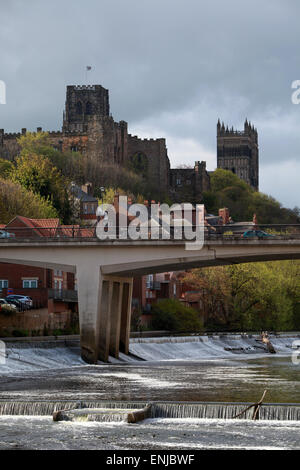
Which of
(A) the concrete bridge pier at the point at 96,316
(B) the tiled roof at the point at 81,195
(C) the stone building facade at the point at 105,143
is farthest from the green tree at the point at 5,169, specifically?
(A) the concrete bridge pier at the point at 96,316

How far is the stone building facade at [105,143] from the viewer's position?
148m

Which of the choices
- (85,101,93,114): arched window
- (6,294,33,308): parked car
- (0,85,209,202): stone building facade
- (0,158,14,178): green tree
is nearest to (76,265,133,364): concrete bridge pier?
(6,294,33,308): parked car

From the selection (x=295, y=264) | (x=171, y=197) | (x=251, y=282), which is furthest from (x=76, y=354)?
(x=171, y=197)

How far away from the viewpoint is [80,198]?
4540 inches

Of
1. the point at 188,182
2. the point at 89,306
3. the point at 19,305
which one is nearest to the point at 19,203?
the point at 19,305

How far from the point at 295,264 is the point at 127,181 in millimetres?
50921

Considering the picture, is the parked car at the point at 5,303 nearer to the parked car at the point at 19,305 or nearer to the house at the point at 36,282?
the parked car at the point at 19,305

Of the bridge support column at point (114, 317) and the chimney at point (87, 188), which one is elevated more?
the chimney at point (87, 188)

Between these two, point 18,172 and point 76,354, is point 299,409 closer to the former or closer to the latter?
point 76,354

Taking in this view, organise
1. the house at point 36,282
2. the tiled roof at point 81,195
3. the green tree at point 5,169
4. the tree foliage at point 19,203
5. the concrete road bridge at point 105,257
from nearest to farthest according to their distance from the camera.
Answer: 1. the concrete road bridge at point 105,257
2. the house at point 36,282
3. the tree foliage at point 19,203
4. the green tree at point 5,169
5. the tiled roof at point 81,195

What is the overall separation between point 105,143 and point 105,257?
9655 cm

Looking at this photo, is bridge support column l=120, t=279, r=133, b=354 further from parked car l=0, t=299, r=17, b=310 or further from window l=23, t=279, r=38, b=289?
window l=23, t=279, r=38, b=289

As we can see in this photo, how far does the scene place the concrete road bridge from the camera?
51.6 meters
